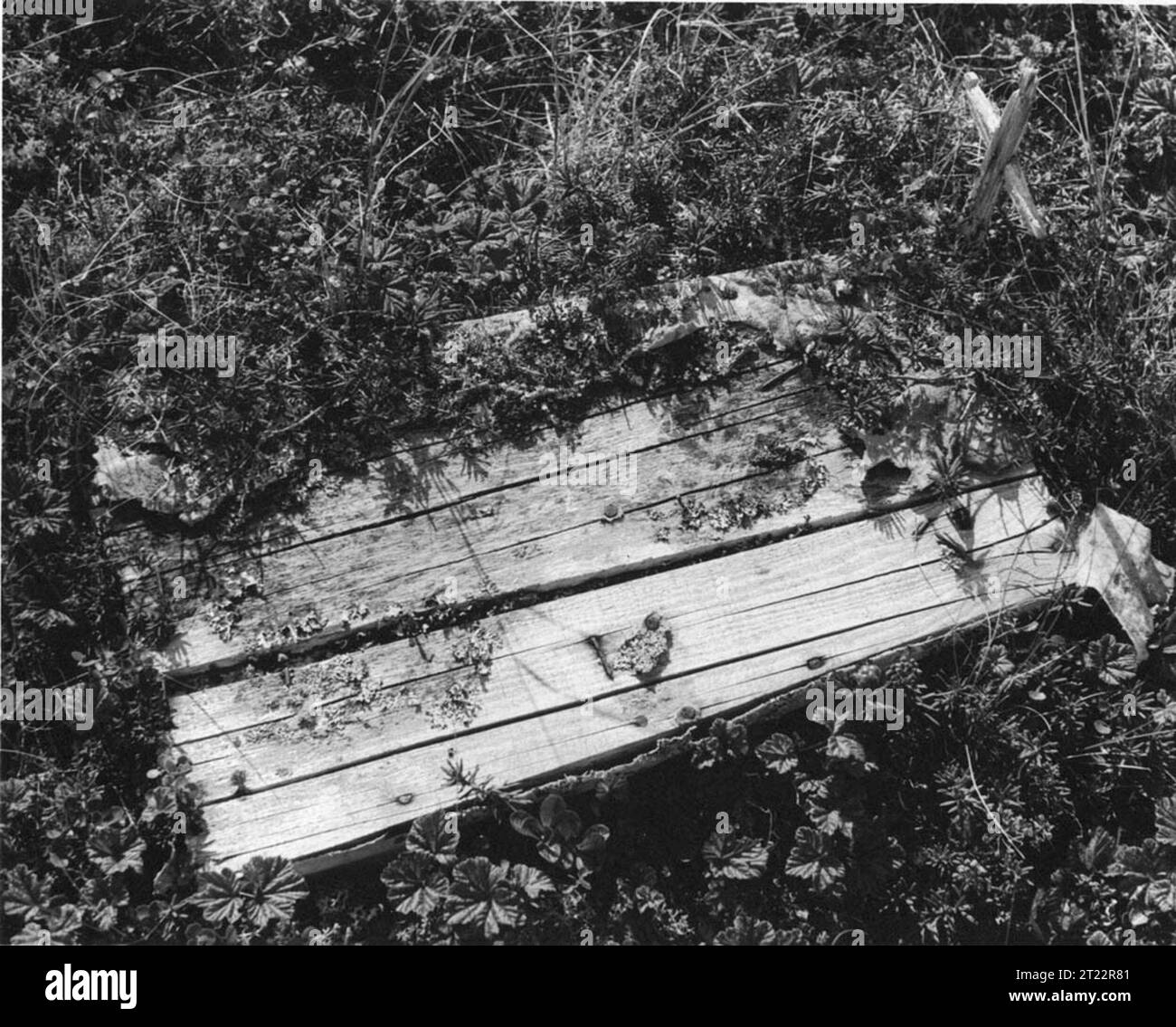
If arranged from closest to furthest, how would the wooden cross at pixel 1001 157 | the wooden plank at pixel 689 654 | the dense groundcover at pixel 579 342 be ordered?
the wooden plank at pixel 689 654
the dense groundcover at pixel 579 342
the wooden cross at pixel 1001 157

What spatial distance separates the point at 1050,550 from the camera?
5.25 metres

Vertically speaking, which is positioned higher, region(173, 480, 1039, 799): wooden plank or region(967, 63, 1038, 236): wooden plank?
region(967, 63, 1038, 236): wooden plank

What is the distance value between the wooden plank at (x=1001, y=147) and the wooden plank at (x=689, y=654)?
157 centimetres

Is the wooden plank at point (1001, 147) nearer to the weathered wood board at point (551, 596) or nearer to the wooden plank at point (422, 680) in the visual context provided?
the weathered wood board at point (551, 596)

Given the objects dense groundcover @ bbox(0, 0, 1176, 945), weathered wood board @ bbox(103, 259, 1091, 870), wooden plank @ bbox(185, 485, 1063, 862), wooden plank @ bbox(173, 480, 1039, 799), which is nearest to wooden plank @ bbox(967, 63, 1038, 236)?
dense groundcover @ bbox(0, 0, 1176, 945)

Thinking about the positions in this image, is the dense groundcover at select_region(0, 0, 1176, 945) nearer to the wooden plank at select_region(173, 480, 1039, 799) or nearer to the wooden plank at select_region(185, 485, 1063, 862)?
the wooden plank at select_region(185, 485, 1063, 862)

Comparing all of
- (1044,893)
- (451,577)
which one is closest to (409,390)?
(451,577)

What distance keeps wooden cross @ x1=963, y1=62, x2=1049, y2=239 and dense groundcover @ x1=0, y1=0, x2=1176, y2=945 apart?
0.53ft

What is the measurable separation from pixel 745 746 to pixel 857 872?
0.77 m

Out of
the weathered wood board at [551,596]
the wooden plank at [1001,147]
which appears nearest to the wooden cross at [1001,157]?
the wooden plank at [1001,147]

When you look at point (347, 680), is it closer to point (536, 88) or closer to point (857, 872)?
point (857, 872)

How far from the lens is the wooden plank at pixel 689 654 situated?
480cm

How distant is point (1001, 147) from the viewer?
5.42 meters

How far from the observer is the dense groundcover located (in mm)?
4973
